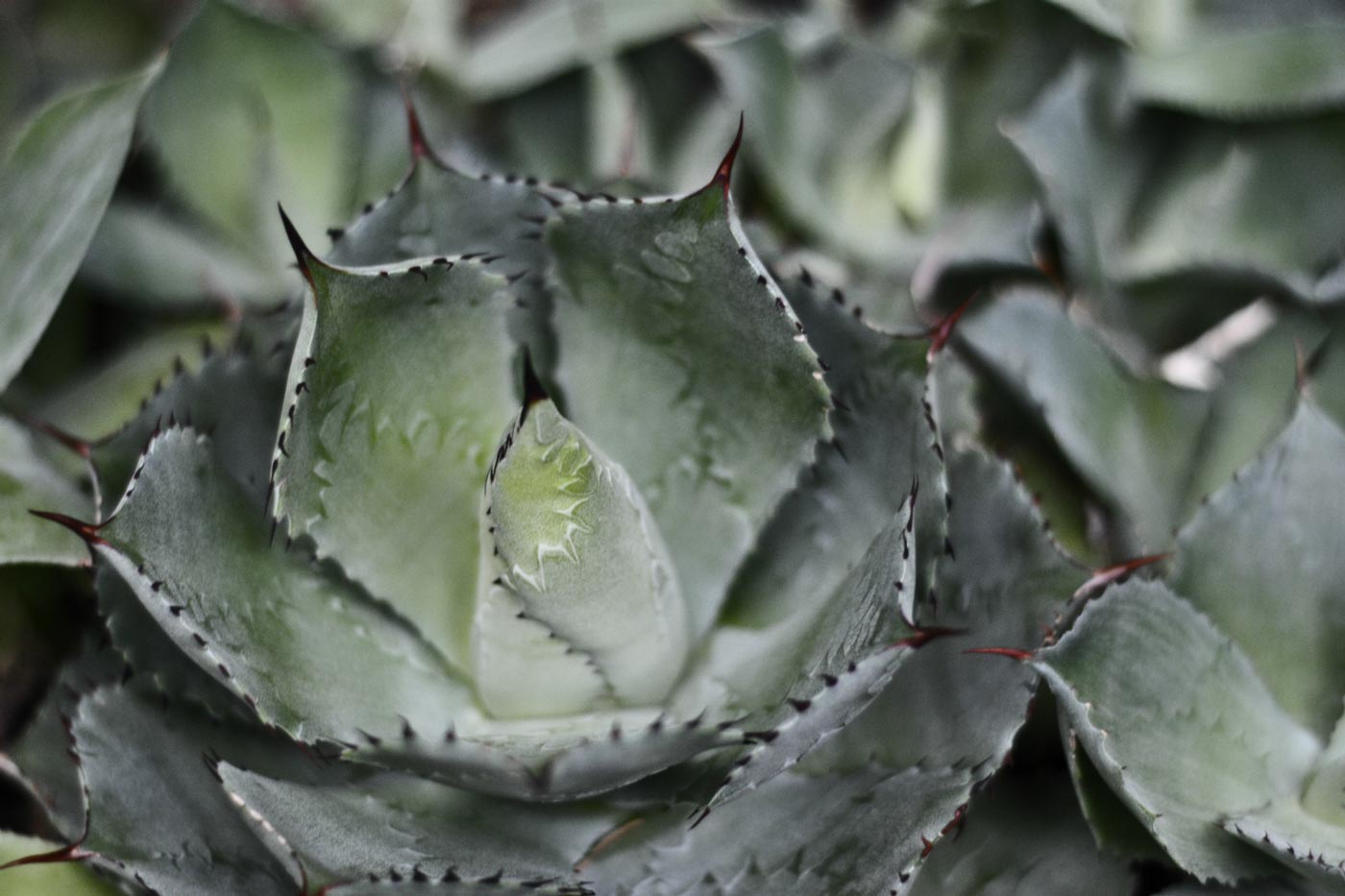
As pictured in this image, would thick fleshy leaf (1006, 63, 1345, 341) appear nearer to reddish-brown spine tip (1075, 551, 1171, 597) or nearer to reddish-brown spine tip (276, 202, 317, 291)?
reddish-brown spine tip (1075, 551, 1171, 597)

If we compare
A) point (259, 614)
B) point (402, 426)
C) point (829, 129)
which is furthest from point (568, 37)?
point (259, 614)

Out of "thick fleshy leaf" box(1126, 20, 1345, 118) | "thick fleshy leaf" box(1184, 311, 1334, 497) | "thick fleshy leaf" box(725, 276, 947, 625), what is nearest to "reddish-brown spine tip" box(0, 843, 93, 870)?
"thick fleshy leaf" box(725, 276, 947, 625)

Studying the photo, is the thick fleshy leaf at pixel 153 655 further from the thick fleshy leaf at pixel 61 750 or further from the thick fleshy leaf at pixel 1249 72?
the thick fleshy leaf at pixel 1249 72

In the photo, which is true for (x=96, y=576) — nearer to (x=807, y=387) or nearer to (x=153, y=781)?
(x=153, y=781)

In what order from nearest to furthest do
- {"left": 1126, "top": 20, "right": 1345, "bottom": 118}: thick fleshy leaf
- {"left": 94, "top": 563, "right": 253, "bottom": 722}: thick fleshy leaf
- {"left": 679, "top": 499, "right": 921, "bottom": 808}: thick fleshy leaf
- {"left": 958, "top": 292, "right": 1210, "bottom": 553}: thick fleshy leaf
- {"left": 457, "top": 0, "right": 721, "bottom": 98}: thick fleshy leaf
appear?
1. {"left": 679, "top": 499, "right": 921, "bottom": 808}: thick fleshy leaf
2. {"left": 94, "top": 563, "right": 253, "bottom": 722}: thick fleshy leaf
3. {"left": 958, "top": 292, "right": 1210, "bottom": 553}: thick fleshy leaf
4. {"left": 1126, "top": 20, "right": 1345, "bottom": 118}: thick fleshy leaf
5. {"left": 457, "top": 0, "right": 721, "bottom": 98}: thick fleshy leaf

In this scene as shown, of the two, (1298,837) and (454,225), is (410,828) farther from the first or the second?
(1298,837)

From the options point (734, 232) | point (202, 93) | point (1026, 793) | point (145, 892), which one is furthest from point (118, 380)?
point (1026, 793)

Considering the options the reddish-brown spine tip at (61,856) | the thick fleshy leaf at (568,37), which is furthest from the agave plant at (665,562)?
the thick fleshy leaf at (568,37)
